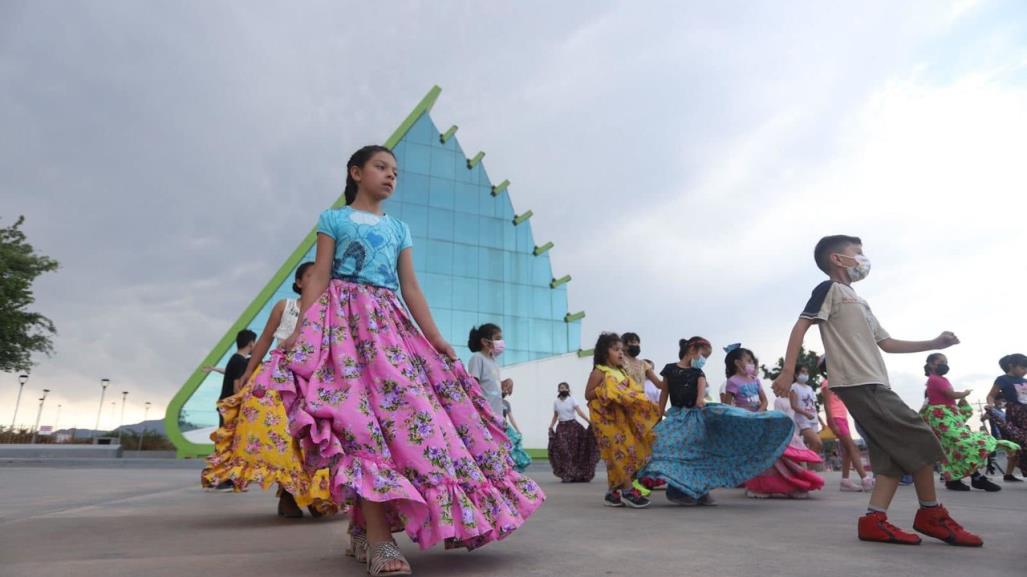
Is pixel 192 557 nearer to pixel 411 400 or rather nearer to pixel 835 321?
pixel 411 400

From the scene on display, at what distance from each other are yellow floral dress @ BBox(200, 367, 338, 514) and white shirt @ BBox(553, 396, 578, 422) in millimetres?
6497

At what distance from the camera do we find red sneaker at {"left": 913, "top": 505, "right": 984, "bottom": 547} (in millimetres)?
2885

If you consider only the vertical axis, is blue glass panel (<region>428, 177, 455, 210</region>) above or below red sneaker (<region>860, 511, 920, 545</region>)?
above

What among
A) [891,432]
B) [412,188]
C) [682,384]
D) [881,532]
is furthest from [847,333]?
[412,188]

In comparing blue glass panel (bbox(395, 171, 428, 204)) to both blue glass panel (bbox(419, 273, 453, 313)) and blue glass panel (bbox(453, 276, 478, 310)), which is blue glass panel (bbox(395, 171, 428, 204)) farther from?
blue glass panel (bbox(453, 276, 478, 310))

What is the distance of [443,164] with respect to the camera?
2402cm

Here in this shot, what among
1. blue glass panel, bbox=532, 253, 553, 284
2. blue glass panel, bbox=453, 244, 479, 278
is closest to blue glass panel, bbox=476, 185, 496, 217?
blue glass panel, bbox=453, 244, 479, 278

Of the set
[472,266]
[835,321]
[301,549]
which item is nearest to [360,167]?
[301,549]

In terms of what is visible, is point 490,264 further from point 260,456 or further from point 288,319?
point 260,456

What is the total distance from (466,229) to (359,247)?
2134 centimetres

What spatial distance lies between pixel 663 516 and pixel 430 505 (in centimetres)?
249

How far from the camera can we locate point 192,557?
2633mm

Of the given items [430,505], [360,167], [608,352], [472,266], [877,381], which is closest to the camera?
[430,505]

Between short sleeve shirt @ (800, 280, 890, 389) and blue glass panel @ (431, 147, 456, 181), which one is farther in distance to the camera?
blue glass panel @ (431, 147, 456, 181)
